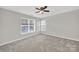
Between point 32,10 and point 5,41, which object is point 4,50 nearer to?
point 5,41

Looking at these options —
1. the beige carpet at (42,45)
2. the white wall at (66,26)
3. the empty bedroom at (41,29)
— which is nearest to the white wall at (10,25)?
the empty bedroom at (41,29)

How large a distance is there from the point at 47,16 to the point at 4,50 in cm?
136

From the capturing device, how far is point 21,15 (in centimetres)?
245

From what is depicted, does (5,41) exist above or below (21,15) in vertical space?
below

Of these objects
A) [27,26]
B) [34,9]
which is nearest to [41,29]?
[27,26]

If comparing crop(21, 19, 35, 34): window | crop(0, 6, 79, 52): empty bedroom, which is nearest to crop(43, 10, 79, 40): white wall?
crop(0, 6, 79, 52): empty bedroom

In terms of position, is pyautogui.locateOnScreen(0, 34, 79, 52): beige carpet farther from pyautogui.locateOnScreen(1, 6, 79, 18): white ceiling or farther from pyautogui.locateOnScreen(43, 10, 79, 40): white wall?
pyautogui.locateOnScreen(1, 6, 79, 18): white ceiling

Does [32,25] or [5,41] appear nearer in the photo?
[5,41]

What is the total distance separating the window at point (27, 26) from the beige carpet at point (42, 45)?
206mm

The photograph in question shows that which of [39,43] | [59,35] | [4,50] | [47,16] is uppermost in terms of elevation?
[47,16]

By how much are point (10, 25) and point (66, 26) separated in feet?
4.74

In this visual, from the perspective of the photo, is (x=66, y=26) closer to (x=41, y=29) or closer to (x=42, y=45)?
(x=41, y=29)

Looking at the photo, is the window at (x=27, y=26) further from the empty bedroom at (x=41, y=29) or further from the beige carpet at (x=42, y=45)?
the beige carpet at (x=42, y=45)

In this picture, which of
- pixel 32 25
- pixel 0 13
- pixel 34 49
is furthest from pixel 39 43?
pixel 0 13
